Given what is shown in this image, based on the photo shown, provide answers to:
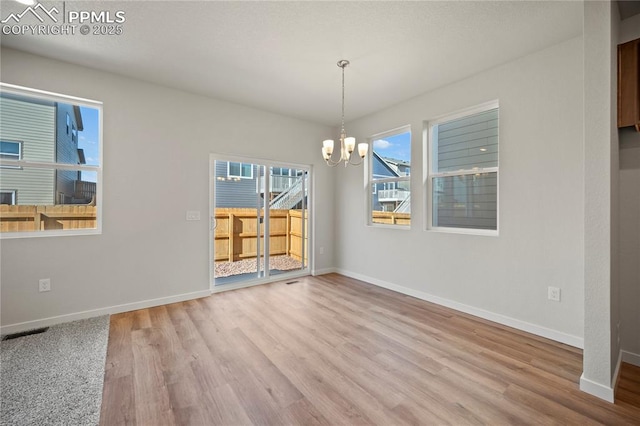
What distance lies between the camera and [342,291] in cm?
412

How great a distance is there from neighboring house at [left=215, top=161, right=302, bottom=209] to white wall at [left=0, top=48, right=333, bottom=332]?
0.77ft

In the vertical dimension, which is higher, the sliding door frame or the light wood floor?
the sliding door frame

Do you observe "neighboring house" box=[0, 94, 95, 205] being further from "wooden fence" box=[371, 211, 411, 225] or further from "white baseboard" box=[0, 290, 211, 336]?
"wooden fence" box=[371, 211, 411, 225]

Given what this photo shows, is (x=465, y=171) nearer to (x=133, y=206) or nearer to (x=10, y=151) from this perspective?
(x=133, y=206)

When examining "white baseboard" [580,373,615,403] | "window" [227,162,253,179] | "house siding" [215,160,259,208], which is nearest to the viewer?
"white baseboard" [580,373,615,403]

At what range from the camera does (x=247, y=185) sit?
4359 mm

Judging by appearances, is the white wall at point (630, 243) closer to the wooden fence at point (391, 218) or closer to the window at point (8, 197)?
the wooden fence at point (391, 218)

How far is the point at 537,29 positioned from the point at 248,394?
382 cm

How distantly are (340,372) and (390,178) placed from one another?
307cm

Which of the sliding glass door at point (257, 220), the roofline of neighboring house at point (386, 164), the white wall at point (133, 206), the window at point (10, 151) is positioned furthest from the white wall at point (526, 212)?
the window at point (10, 151)

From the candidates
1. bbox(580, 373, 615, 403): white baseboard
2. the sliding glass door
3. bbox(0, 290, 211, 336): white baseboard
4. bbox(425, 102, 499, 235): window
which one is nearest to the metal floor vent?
bbox(0, 290, 211, 336): white baseboard

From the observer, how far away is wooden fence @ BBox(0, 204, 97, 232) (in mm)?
2777

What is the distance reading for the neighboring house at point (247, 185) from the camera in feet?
13.5

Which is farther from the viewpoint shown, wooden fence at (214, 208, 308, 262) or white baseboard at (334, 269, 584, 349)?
wooden fence at (214, 208, 308, 262)
